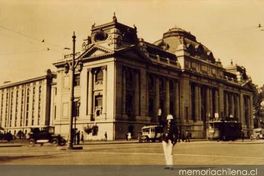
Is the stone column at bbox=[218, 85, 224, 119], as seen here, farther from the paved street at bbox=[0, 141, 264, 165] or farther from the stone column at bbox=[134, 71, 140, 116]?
the paved street at bbox=[0, 141, 264, 165]

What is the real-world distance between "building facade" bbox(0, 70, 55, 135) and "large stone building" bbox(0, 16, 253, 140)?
152 millimetres

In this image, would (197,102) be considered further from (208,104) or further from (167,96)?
(167,96)

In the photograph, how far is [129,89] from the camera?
4816 cm

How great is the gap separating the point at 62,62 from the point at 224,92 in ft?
95.5

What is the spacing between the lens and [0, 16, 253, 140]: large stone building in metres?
46.2

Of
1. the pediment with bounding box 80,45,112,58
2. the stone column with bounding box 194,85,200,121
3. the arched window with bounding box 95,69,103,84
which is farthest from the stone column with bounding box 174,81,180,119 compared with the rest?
the pediment with bounding box 80,45,112,58

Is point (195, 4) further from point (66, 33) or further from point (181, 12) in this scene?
point (66, 33)

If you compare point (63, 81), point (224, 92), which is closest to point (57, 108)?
point (63, 81)

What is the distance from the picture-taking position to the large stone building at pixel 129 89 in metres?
46.2

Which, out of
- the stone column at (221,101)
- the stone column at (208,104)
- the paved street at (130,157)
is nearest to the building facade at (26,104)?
the stone column at (208,104)

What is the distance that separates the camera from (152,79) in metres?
53.1

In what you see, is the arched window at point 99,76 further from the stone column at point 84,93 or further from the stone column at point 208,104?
the stone column at point 208,104

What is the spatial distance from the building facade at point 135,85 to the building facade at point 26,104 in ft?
8.03

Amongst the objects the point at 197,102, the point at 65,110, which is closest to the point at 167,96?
the point at 197,102
